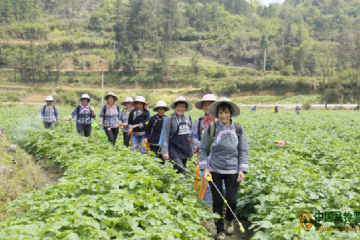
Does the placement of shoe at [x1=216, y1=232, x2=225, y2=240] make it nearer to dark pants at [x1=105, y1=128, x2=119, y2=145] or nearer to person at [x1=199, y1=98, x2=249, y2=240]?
person at [x1=199, y1=98, x2=249, y2=240]

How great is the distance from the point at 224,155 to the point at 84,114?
6.80 meters

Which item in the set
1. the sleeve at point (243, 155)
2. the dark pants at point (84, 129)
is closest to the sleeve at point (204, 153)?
the sleeve at point (243, 155)

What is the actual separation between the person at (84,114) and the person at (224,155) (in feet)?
21.0

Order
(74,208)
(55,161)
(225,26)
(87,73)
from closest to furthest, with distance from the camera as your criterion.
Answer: (74,208)
(55,161)
(87,73)
(225,26)

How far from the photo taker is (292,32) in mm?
96562

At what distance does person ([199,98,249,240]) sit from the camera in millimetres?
4734

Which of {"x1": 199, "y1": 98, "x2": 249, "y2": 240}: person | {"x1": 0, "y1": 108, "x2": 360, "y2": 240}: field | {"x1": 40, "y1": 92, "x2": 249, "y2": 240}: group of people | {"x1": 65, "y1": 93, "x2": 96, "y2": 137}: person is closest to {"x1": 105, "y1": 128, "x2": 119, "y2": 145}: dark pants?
{"x1": 65, "y1": 93, "x2": 96, "y2": 137}: person

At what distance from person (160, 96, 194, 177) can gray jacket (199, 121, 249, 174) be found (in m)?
1.30

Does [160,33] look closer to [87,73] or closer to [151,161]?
[87,73]

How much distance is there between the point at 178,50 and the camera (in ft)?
316

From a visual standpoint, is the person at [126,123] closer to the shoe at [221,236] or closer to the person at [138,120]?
the person at [138,120]

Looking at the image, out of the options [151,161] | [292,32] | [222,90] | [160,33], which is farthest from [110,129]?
[292,32]

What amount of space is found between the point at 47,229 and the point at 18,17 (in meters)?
120

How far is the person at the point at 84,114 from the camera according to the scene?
10.4 meters
